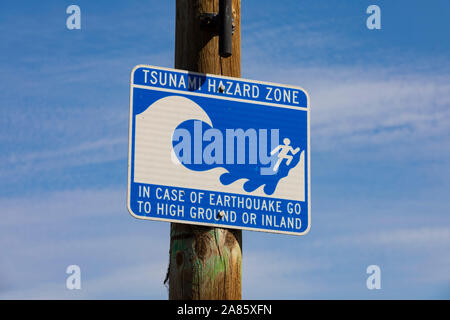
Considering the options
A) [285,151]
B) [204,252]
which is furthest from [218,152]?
[204,252]

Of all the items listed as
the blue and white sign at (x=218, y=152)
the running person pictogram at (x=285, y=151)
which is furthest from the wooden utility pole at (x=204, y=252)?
the running person pictogram at (x=285, y=151)

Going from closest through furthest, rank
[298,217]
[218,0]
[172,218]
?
[172,218] < [298,217] < [218,0]

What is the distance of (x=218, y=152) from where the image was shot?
451 cm

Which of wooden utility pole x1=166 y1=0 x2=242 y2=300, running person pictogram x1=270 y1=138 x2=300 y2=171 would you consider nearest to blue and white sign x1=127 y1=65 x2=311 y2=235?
running person pictogram x1=270 y1=138 x2=300 y2=171

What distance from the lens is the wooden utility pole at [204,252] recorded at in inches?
176

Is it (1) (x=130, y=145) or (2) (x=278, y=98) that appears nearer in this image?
(1) (x=130, y=145)

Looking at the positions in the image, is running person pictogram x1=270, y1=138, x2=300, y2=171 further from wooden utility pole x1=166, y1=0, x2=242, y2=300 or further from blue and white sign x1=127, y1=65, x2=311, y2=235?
wooden utility pole x1=166, y1=0, x2=242, y2=300

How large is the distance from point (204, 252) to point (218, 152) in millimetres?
602

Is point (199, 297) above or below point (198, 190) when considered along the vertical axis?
below

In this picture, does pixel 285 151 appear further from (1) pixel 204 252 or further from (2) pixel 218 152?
(1) pixel 204 252
